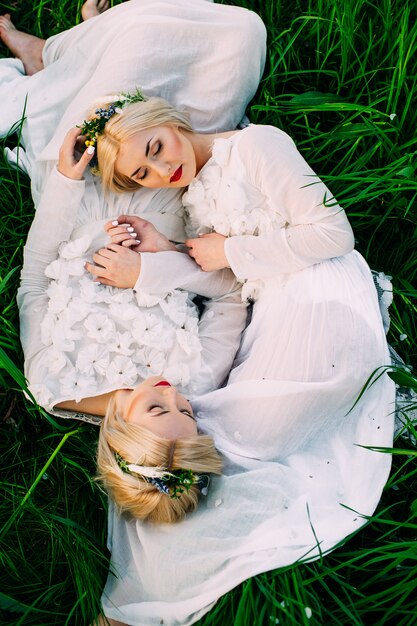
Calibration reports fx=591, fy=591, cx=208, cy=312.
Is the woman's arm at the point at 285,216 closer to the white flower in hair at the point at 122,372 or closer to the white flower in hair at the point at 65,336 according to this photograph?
the white flower in hair at the point at 122,372

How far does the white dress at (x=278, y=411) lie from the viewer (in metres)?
2.45

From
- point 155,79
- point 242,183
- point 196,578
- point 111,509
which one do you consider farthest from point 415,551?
point 155,79

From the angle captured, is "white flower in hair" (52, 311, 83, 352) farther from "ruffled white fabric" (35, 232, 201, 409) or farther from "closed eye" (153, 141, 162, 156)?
"closed eye" (153, 141, 162, 156)

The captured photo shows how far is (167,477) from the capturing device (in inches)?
94.0

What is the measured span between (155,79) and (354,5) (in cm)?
109

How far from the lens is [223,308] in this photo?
3.01 m

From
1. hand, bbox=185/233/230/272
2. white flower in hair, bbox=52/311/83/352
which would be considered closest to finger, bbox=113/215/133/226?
hand, bbox=185/233/230/272

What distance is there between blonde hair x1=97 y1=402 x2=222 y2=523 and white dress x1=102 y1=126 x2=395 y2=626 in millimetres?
103

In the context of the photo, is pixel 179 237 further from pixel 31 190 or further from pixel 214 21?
pixel 214 21

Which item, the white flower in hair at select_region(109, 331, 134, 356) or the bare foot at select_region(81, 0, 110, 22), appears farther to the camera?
the bare foot at select_region(81, 0, 110, 22)

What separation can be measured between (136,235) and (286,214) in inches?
28.6

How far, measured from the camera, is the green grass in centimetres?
272

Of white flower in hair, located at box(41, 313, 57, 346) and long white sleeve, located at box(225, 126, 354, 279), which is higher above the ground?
long white sleeve, located at box(225, 126, 354, 279)

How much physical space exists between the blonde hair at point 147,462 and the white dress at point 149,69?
4.66 feet
